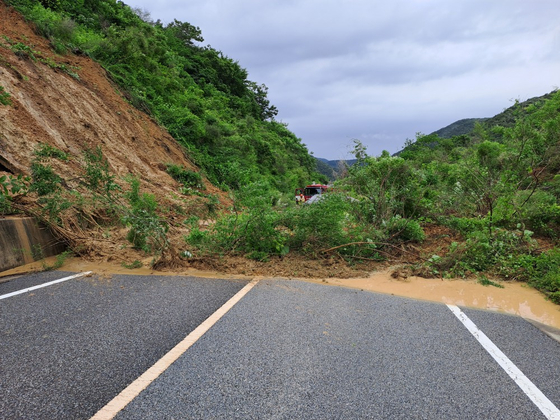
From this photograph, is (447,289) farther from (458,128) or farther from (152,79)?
(458,128)

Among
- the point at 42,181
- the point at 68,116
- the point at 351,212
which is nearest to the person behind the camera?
the point at 42,181

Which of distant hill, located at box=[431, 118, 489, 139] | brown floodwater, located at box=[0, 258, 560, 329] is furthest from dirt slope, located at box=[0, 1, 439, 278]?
distant hill, located at box=[431, 118, 489, 139]

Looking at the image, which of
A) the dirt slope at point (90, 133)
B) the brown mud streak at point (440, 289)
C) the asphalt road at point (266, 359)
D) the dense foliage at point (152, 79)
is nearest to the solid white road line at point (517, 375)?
the asphalt road at point (266, 359)

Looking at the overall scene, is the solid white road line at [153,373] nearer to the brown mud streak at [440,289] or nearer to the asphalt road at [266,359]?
the asphalt road at [266,359]

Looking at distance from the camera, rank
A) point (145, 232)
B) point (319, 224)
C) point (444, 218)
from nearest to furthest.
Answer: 1. point (145, 232)
2. point (319, 224)
3. point (444, 218)

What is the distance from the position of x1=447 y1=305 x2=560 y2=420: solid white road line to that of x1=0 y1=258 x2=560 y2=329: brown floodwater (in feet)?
3.35

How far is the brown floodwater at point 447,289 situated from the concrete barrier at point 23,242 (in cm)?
17

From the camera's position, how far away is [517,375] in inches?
112

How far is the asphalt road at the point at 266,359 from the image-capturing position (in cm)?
233

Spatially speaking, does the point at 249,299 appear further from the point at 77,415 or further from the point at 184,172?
the point at 184,172

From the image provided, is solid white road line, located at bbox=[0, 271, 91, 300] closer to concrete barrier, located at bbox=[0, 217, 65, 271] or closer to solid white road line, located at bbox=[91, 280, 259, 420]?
concrete barrier, located at bbox=[0, 217, 65, 271]

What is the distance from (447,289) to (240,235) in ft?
12.4

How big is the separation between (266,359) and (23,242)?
529cm

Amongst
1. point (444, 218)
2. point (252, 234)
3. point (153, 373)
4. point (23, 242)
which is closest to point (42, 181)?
point (23, 242)
